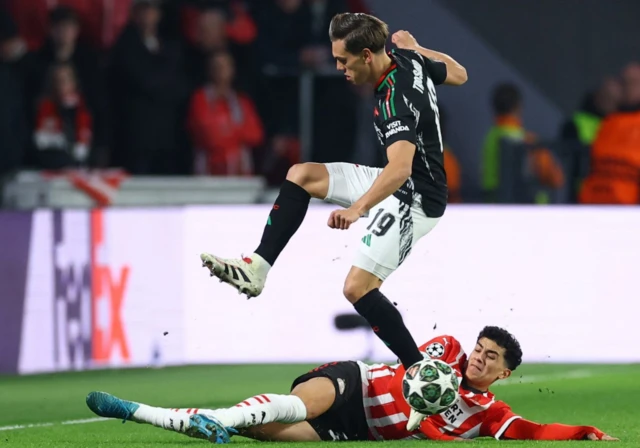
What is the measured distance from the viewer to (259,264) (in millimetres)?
7348

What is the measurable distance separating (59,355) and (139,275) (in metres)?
0.95

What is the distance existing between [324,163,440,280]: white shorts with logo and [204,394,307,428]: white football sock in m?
1.04

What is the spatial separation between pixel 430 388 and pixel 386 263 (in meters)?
1.07

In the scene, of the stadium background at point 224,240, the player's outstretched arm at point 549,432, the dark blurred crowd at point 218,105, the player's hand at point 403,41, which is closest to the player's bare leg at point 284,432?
the player's outstretched arm at point 549,432

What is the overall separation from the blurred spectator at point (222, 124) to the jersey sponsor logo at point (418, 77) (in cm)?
Result: 622

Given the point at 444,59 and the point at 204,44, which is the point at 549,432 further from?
the point at 204,44

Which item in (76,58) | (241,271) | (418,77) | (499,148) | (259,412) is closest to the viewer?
(259,412)

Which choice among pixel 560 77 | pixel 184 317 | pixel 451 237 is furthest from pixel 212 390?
pixel 560 77

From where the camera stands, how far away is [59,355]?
37.5ft

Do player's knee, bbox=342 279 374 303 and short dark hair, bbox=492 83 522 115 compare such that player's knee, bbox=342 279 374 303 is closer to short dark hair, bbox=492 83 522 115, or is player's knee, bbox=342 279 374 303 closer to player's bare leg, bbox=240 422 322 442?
player's bare leg, bbox=240 422 322 442

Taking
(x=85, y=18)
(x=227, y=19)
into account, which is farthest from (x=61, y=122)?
(x=227, y=19)

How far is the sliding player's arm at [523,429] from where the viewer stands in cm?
692

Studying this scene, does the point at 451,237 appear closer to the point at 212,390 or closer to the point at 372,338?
the point at 372,338

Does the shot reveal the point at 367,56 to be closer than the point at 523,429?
No
